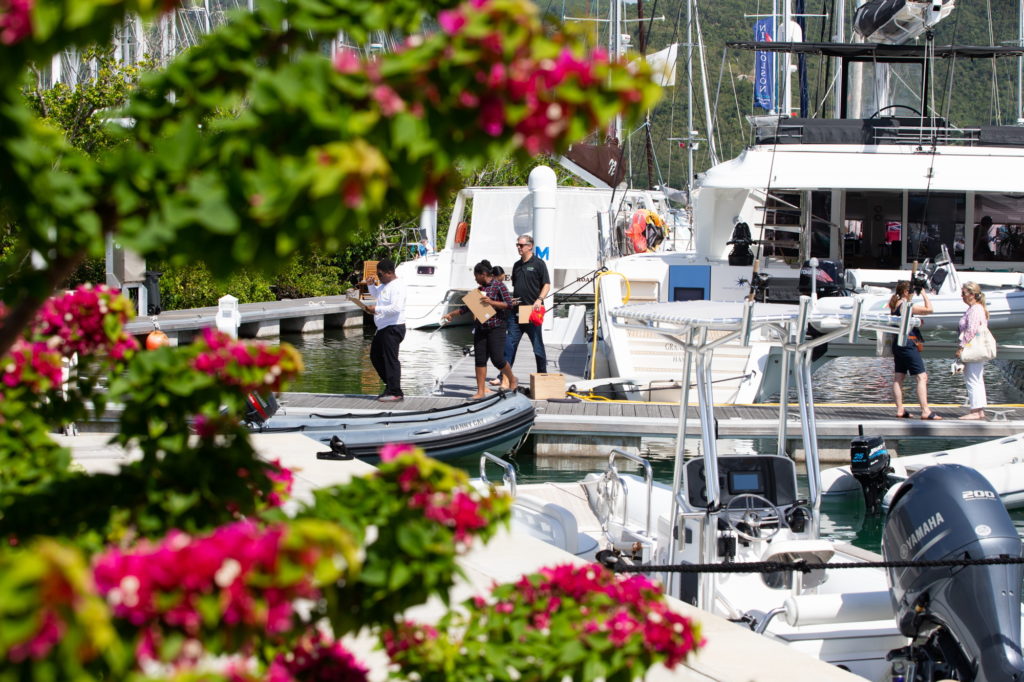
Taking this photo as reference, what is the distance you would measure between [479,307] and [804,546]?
21.2 feet

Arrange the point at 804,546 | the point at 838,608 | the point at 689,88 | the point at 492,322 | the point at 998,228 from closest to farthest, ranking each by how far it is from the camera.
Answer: the point at 838,608
the point at 804,546
the point at 492,322
the point at 998,228
the point at 689,88

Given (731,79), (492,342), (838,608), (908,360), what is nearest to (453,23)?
(838,608)

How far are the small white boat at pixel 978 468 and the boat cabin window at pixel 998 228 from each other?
5.68 m

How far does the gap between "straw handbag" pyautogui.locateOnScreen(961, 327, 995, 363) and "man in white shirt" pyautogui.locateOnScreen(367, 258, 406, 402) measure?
19.9ft

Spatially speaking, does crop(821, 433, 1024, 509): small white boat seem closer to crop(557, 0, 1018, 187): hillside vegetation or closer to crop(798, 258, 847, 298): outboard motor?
crop(798, 258, 847, 298): outboard motor

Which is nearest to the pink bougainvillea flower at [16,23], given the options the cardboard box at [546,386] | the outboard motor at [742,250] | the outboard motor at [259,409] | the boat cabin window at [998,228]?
the outboard motor at [259,409]

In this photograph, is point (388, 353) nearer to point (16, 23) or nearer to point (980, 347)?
point (980, 347)

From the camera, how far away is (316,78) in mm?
1559

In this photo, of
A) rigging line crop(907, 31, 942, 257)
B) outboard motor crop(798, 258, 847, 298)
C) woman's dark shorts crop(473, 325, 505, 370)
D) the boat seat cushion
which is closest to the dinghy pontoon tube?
woman's dark shorts crop(473, 325, 505, 370)

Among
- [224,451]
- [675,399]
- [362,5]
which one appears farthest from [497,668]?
[675,399]

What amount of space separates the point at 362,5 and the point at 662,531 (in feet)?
18.4

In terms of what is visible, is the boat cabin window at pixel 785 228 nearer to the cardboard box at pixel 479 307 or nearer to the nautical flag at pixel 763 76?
the cardboard box at pixel 479 307

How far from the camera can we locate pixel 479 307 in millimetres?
12180

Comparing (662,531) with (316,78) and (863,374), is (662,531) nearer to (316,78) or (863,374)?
(316,78)
